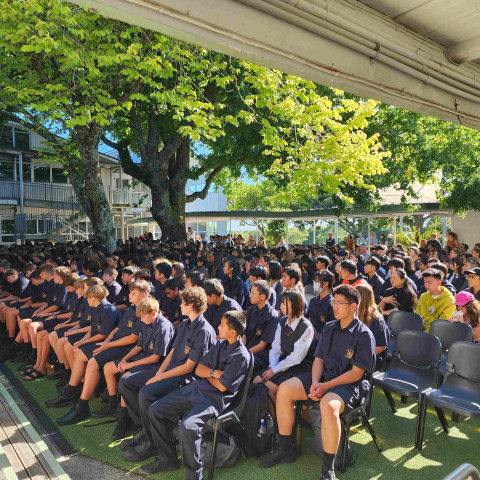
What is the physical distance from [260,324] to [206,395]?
145cm

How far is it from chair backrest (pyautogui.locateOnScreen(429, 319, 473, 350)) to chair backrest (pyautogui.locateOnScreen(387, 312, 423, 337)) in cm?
17

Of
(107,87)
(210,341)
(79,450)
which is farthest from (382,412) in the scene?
(107,87)

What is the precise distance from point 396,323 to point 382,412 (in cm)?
110

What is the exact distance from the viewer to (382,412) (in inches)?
196

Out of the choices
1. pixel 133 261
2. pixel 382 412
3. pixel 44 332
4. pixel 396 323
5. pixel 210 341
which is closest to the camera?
pixel 210 341

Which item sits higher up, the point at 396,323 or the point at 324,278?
the point at 324,278

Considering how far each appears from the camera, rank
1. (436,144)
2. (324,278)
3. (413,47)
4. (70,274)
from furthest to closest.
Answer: (436,144), (70,274), (324,278), (413,47)

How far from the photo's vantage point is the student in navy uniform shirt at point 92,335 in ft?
17.7

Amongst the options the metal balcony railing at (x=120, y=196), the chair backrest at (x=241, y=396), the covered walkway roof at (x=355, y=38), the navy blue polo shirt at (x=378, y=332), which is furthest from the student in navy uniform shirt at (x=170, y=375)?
the metal balcony railing at (x=120, y=196)

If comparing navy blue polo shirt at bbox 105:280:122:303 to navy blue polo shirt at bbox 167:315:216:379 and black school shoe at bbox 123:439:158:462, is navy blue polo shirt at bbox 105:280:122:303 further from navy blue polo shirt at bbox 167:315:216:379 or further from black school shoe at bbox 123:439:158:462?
black school shoe at bbox 123:439:158:462

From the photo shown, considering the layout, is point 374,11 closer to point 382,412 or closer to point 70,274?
point 382,412

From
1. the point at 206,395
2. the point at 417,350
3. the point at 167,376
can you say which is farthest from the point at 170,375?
the point at 417,350

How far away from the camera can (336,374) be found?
4.00 m

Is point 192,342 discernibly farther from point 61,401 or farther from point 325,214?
point 325,214
